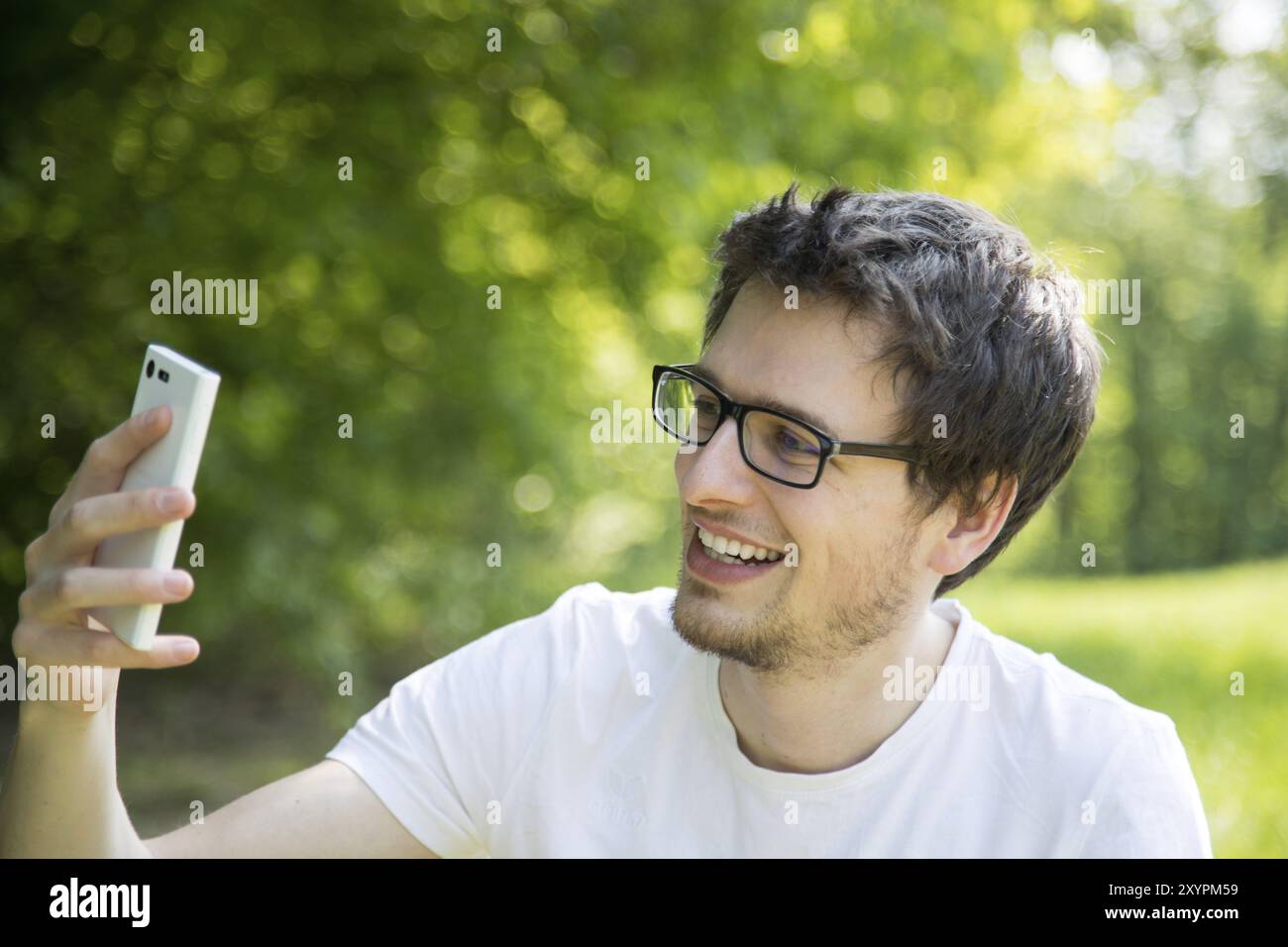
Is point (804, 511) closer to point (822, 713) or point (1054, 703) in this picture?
point (822, 713)

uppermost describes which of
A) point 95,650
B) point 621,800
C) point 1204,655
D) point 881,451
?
point 881,451

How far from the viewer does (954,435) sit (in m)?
2.19

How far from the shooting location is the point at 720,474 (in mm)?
2076

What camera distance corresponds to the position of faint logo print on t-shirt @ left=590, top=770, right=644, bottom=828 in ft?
7.00

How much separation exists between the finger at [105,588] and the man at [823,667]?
532mm

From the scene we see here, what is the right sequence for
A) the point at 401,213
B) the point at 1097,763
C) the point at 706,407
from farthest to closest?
the point at 401,213
the point at 706,407
the point at 1097,763

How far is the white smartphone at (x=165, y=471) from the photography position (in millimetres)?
1450

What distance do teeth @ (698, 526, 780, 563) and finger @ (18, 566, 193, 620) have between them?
36.6 inches

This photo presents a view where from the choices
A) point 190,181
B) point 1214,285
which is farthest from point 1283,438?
point 190,181

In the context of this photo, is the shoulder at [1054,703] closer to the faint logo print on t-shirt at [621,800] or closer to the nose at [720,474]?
the nose at [720,474]

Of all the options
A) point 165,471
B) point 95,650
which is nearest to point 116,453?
point 165,471

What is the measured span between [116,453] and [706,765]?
3.73 feet

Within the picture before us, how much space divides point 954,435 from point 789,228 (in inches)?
19.5
